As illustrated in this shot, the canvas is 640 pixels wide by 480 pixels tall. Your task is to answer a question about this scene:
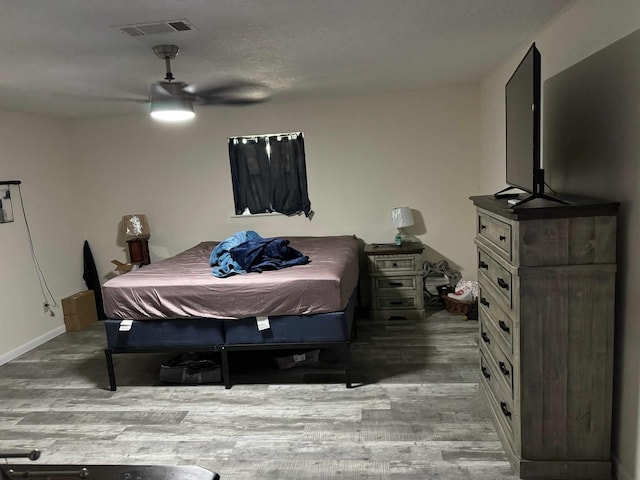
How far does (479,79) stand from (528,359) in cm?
322

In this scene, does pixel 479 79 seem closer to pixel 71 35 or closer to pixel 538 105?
pixel 538 105

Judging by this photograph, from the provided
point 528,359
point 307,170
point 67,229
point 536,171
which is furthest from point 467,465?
point 67,229

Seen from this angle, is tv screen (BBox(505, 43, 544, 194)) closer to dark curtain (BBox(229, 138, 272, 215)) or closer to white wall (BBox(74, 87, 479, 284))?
white wall (BBox(74, 87, 479, 284))

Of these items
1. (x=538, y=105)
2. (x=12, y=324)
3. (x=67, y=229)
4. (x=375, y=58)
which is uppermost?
(x=375, y=58)

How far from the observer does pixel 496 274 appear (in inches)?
94.3

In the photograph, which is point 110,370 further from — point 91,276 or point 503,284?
point 503,284

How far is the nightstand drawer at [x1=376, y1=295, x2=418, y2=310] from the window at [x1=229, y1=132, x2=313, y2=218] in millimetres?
1234

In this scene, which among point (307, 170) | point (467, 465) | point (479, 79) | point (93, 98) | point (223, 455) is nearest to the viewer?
point (467, 465)

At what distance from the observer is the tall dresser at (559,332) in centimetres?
196

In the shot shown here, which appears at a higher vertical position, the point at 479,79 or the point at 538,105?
the point at 479,79

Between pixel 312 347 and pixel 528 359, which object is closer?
pixel 528 359

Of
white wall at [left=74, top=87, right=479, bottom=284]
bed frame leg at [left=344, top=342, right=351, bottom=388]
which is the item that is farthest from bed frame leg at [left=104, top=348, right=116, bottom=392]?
white wall at [left=74, top=87, right=479, bottom=284]

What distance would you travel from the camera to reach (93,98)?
13.5 feet

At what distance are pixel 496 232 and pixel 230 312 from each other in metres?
1.82
